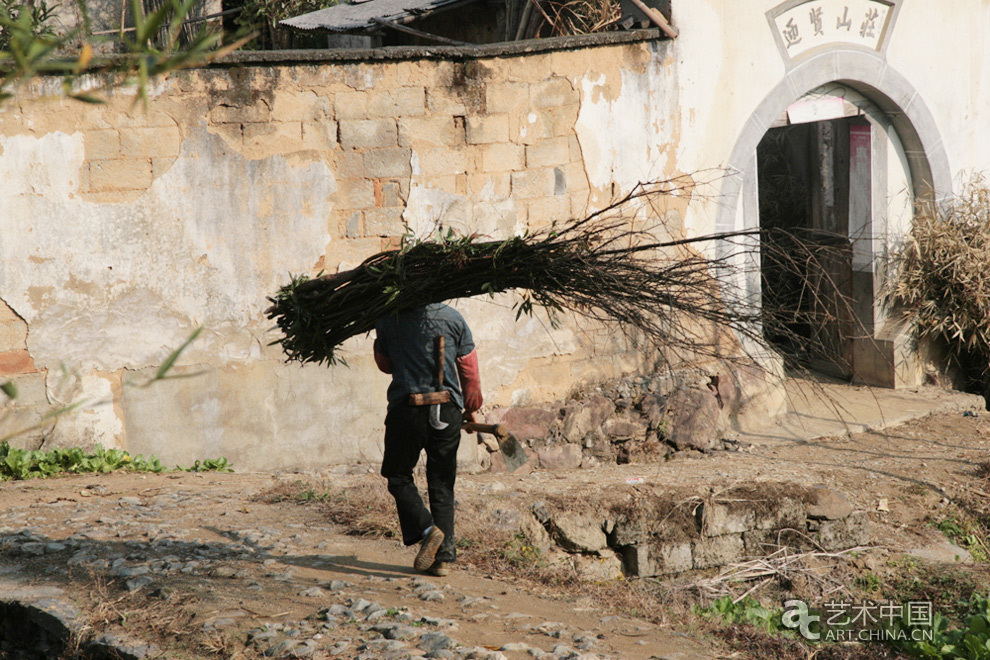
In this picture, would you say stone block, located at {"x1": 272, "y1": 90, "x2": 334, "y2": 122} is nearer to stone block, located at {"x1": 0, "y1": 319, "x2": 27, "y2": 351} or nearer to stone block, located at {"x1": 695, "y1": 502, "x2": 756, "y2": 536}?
stone block, located at {"x1": 0, "y1": 319, "x2": 27, "y2": 351}

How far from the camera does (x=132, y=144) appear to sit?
20.0 feet

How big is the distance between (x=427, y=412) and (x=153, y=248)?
2.89 metres

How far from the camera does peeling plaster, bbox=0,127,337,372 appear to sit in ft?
19.7

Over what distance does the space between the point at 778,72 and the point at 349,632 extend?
5908 millimetres

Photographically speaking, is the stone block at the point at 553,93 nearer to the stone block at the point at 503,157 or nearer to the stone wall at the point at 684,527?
the stone block at the point at 503,157

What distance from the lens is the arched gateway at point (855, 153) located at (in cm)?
761

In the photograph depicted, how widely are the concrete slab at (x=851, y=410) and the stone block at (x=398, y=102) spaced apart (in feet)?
12.1

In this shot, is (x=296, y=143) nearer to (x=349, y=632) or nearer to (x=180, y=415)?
(x=180, y=415)

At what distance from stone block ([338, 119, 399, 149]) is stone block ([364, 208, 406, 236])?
457mm

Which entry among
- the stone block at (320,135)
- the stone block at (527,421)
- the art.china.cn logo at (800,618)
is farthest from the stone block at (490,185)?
the art.china.cn logo at (800,618)

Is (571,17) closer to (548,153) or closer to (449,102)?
(548,153)

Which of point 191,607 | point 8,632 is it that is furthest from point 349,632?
point 8,632

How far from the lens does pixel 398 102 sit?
6.51 meters

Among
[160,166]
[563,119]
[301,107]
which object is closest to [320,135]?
[301,107]
